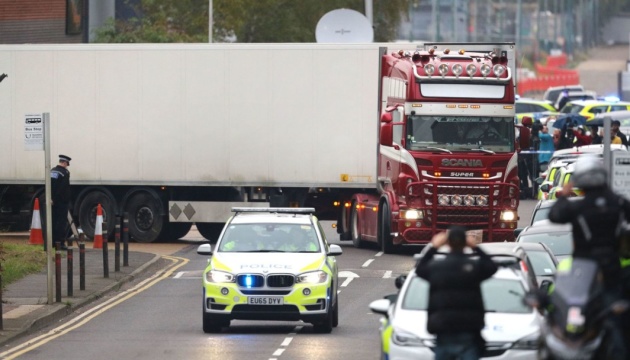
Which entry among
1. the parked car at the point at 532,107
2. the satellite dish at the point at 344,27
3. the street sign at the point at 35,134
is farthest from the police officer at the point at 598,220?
the parked car at the point at 532,107

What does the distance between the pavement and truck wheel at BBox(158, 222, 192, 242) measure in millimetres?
156

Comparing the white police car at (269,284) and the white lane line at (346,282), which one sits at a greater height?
the white police car at (269,284)

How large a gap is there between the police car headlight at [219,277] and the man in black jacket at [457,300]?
8119 millimetres

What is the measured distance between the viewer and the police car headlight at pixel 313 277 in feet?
69.1

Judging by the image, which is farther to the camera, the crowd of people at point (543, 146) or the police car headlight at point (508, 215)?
the crowd of people at point (543, 146)

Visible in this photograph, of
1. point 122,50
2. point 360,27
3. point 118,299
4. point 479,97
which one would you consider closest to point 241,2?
point 360,27

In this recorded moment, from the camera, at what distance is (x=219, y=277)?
69.0 ft

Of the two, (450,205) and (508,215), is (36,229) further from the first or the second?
(508,215)

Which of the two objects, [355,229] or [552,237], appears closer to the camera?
[552,237]

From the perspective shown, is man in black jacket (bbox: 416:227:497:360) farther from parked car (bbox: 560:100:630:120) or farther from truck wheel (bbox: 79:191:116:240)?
parked car (bbox: 560:100:630:120)

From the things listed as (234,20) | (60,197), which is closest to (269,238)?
(60,197)

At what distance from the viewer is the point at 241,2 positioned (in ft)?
193

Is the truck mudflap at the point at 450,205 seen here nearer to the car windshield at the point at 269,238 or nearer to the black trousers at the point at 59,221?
the black trousers at the point at 59,221

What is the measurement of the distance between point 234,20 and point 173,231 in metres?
23.7
